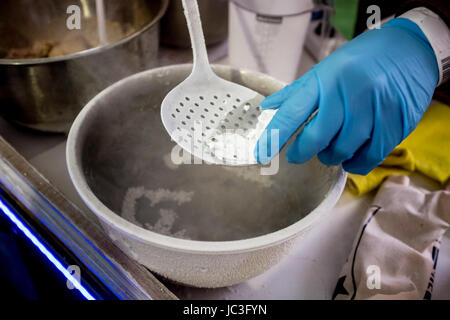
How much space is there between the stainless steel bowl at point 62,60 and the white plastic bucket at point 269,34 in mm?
146

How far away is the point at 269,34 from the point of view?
0.72 meters

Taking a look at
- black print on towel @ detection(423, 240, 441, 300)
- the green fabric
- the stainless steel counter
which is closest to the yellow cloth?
the stainless steel counter

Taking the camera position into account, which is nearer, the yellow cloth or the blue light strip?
the blue light strip

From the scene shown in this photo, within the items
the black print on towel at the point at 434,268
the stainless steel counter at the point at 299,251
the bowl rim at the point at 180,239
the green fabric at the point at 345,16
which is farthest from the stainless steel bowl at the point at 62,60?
the green fabric at the point at 345,16

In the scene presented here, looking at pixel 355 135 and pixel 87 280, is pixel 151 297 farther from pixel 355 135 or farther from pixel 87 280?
pixel 355 135

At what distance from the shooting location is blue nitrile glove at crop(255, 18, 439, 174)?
17.7 inches

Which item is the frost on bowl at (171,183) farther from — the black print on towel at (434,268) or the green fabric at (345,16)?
the green fabric at (345,16)

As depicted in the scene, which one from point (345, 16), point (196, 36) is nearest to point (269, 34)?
point (196, 36)

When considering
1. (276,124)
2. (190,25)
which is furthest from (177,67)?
(276,124)

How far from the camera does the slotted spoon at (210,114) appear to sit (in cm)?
49

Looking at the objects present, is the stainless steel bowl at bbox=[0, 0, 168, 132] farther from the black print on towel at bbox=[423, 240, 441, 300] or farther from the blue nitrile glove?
the black print on towel at bbox=[423, 240, 441, 300]

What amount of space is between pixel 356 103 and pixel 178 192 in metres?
0.33

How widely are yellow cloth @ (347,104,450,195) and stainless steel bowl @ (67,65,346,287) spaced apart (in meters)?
0.14

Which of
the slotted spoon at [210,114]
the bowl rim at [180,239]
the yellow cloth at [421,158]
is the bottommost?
the yellow cloth at [421,158]
